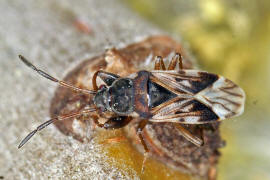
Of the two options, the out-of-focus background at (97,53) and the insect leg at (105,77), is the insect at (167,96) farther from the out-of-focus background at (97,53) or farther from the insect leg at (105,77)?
the out-of-focus background at (97,53)

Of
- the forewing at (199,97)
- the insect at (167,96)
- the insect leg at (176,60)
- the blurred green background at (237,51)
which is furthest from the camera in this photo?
the blurred green background at (237,51)

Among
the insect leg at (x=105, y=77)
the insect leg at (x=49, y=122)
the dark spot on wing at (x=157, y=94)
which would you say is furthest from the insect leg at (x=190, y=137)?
the insect leg at (x=49, y=122)

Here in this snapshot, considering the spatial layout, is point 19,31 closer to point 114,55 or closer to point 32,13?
point 32,13

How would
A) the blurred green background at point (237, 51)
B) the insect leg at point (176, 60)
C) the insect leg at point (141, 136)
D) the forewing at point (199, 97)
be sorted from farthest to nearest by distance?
1. the blurred green background at point (237, 51)
2. the insect leg at point (176, 60)
3. the forewing at point (199, 97)
4. the insect leg at point (141, 136)

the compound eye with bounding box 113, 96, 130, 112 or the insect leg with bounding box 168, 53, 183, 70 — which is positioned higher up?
the insect leg with bounding box 168, 53, 183, 70

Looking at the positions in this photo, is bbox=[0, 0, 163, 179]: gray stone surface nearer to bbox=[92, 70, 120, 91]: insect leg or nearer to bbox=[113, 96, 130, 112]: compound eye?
bbox=[92, 70, 120, 91]: insect leg

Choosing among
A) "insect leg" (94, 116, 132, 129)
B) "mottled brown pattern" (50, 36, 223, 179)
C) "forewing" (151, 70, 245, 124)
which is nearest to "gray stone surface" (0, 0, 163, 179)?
"mottled brown pattern" (50, 36, 223, 179)

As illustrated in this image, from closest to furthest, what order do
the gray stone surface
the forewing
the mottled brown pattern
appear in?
the gray stone surface, the mottled brown pattern, the forewing
